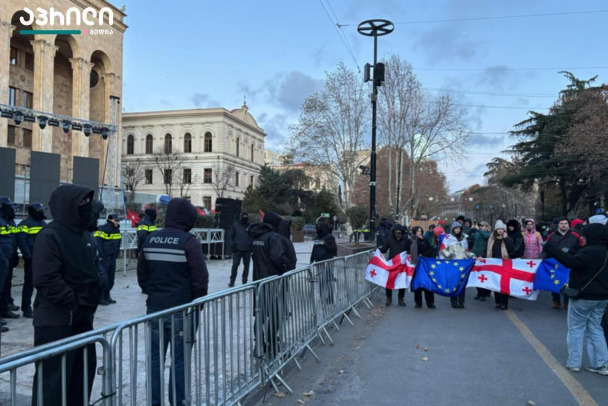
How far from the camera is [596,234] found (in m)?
5.43

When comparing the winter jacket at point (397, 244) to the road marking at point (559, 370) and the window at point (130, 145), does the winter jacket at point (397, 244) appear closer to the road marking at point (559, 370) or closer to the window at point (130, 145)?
the road marking at point (559, 370)

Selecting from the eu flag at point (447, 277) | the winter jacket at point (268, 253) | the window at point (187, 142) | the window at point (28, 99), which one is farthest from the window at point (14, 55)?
the winter jacket at point (268, 253)

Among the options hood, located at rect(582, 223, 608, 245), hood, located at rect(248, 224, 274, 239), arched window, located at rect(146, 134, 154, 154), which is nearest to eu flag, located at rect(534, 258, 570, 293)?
hood, located at rect(582, 223, 608, 245)

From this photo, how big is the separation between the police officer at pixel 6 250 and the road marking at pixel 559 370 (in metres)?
7.84

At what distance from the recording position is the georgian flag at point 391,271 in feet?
32.8

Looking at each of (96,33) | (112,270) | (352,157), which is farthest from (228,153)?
(112,270)

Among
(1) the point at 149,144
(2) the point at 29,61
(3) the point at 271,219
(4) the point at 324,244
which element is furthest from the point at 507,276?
(1) the point at 149,144

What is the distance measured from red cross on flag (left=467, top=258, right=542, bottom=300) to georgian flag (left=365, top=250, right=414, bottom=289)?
128cm

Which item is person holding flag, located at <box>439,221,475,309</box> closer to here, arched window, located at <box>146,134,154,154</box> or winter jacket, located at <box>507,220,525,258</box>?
winter jacket, located at <box>507,220,525,258</box>

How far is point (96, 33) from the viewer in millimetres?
38344

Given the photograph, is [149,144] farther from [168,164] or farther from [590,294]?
[590,294]

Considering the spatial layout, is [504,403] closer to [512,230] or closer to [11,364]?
Answer: [11,364]

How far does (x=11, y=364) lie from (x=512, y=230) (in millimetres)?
10323

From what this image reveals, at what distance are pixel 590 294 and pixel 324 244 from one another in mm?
5128
